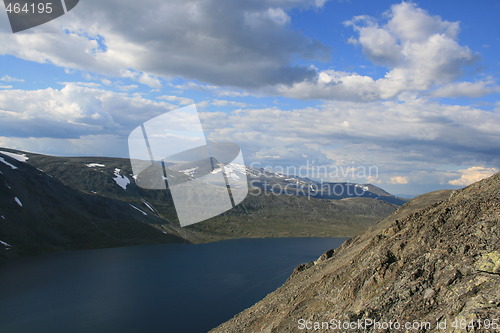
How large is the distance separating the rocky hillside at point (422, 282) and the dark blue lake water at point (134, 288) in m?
33.0

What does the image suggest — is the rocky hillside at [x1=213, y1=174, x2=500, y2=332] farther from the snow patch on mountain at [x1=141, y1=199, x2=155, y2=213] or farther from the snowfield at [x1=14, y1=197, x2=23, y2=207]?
the snow patch on mountain at [x1=141, y1=199, x2=155, y2=213]

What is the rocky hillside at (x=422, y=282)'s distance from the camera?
17.0 m

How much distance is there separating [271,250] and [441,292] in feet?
417

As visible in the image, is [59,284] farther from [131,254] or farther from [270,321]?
[270,321]

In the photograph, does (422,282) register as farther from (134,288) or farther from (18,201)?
(18,201)

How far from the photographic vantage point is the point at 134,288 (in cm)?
7531

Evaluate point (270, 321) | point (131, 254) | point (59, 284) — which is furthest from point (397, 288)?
point (131, 254)

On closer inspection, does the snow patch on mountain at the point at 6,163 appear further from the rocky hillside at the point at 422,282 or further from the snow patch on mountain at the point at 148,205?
the rocky hillside at the point at 422,282

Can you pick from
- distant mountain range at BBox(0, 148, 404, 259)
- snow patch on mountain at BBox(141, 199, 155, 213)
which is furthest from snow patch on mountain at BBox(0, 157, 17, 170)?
snow patch on mountain at BBox(141, 199, 155, 213)

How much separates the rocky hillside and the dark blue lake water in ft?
108

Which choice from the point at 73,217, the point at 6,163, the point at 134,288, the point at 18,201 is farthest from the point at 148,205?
the point at 134,288

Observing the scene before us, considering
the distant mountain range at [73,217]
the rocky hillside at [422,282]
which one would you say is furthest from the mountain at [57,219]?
the rocky hillside at [422,282]

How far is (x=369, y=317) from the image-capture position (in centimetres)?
2020

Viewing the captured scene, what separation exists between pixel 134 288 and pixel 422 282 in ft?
232
